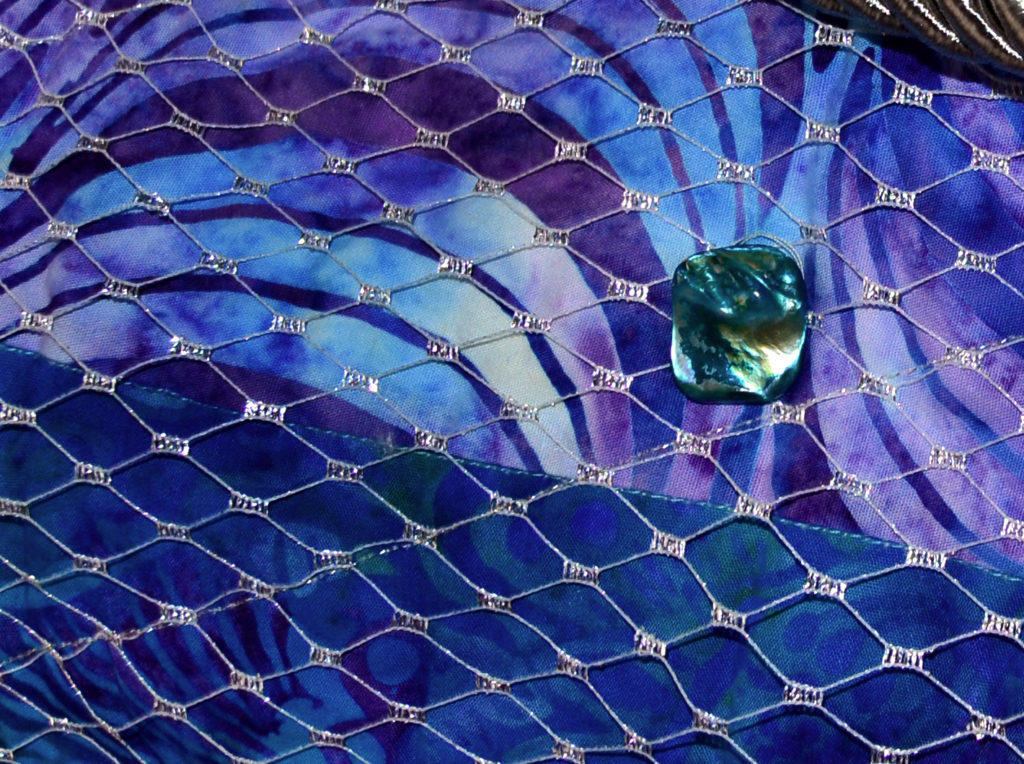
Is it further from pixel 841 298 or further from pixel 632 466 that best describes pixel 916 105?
pixel 632 466

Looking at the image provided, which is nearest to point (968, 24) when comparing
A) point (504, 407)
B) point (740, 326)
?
point (740, 326)

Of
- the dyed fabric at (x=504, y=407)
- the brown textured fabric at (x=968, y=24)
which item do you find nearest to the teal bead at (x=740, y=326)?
the dyed fabric at (x=504, y=407)

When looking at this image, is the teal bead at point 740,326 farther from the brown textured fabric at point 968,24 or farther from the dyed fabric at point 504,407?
the brown textured fabric at point 968,24

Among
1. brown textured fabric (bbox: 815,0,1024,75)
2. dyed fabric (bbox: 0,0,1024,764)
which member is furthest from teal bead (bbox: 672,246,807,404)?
brown textured fabric (bbox: 815,0,1024,75)

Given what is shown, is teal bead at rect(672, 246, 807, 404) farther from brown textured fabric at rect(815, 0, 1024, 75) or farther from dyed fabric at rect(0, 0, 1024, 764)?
brown textured fabric at rect(815, 0, 1024, 75)

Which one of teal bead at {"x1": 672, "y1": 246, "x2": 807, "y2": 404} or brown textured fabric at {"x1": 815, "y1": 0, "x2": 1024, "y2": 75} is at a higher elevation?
brown textured fabric at {"x1": 815, "y1": 0, "x2": 1024, "y2": 75}
